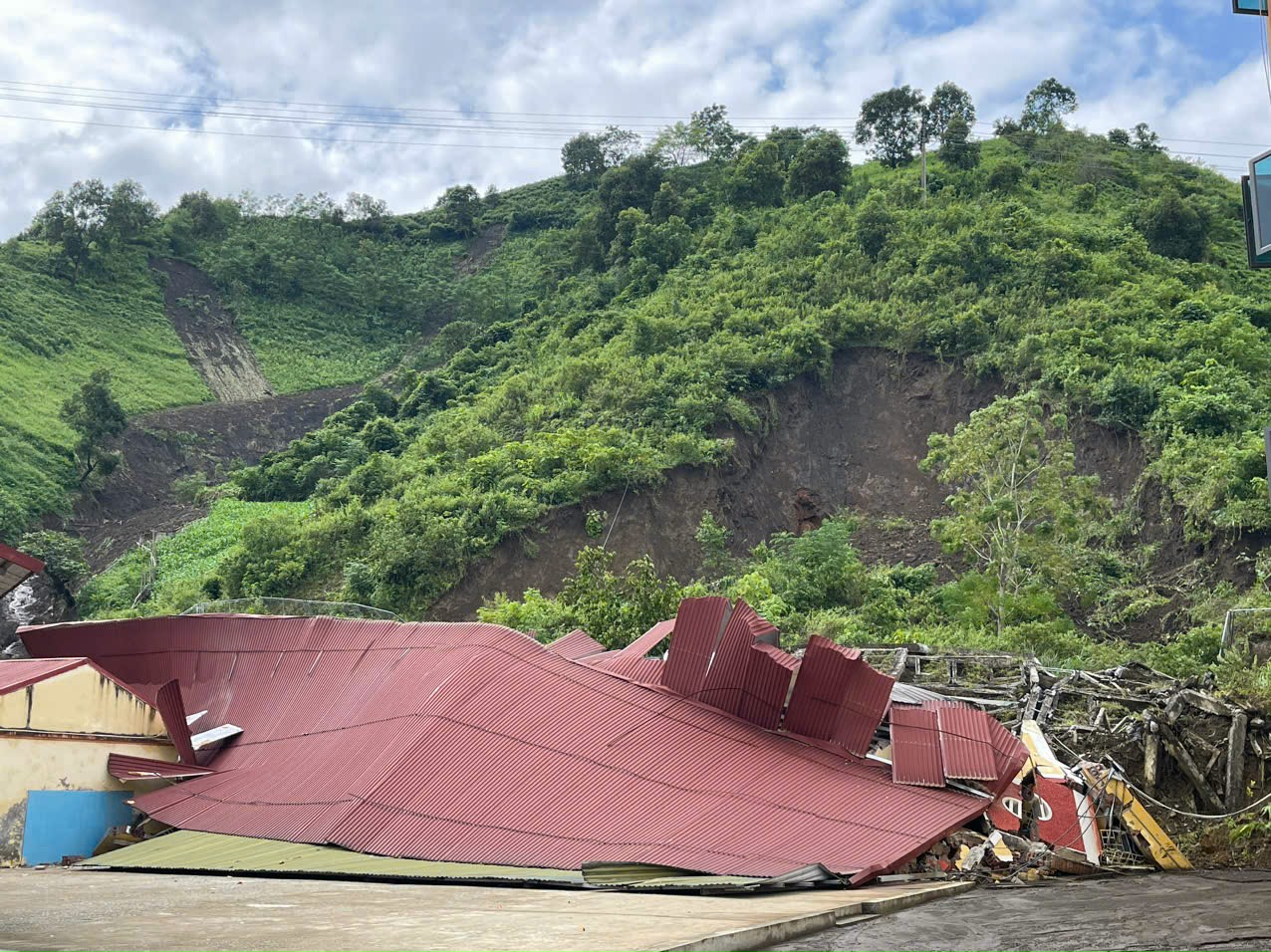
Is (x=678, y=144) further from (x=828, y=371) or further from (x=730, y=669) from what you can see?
(x=730, y=669)

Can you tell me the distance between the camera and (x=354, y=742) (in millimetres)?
15273

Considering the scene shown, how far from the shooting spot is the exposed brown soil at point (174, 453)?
52.0 metres

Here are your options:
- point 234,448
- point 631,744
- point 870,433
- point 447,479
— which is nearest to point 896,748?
point 631,744

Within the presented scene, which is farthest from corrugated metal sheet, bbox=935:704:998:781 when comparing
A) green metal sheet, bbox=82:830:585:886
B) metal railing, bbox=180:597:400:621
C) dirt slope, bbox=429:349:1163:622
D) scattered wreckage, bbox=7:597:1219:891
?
dirt slope, bbox=429:349:1163:622

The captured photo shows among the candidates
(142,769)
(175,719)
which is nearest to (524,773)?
(175,719)

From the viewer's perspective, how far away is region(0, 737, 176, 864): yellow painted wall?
15.7m

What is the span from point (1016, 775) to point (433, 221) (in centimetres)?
7761

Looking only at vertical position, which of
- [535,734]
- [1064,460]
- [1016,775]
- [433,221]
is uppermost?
[433,221]

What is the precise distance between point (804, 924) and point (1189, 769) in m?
9.16

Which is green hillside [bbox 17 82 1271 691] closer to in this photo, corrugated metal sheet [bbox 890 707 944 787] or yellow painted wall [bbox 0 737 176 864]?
corrugated metal sheet [bbox 890 707 944 787]

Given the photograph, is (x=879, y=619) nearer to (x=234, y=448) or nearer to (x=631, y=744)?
(x=631, y=744)

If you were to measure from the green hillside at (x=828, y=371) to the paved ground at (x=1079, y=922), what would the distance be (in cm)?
1466

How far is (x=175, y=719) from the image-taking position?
1747 cm

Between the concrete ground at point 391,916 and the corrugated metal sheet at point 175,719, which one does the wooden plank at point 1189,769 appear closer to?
the concrete ground at point 391,916
